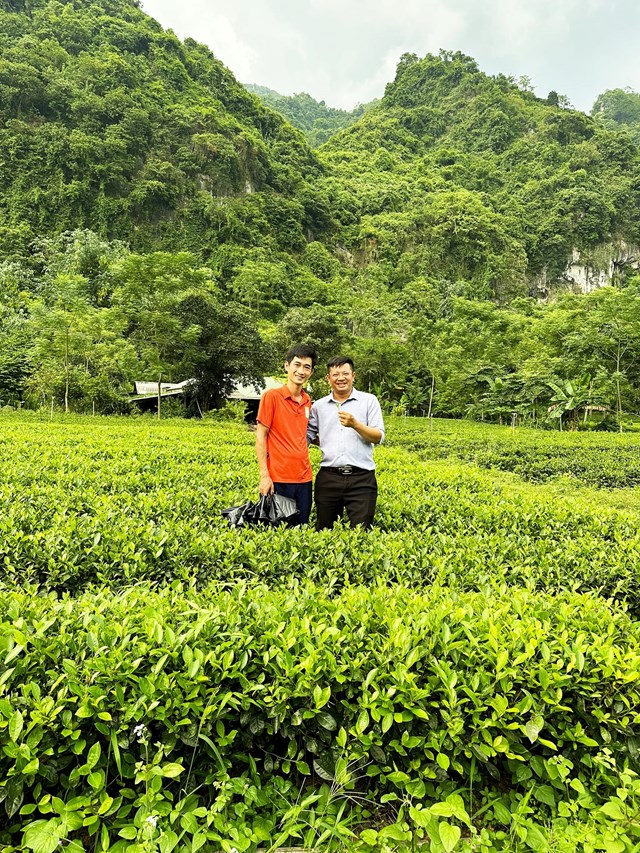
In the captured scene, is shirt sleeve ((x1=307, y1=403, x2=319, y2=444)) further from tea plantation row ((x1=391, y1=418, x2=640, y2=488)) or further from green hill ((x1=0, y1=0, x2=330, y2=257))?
green hill ((x1=0, y1=0, x2=330, y2=257))

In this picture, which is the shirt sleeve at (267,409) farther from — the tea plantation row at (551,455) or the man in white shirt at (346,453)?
the tea plantation row at (551,455)

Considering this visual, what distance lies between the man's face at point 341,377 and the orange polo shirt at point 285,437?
1.18 ft

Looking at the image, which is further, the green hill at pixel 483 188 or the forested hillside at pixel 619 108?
the forested hillside at pixel 619 108

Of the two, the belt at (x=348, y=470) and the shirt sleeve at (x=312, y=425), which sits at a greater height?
the shirt sleeve at (x=312, y=425)

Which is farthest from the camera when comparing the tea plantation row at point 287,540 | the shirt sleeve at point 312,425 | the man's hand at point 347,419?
the shirt sleeve at point 312,425

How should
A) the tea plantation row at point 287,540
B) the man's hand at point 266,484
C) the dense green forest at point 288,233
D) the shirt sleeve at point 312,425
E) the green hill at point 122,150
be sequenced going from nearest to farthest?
the tea plantation row at point 287,540 → the man's hand at point 266,484 → the shirt sleeve at point 312,425 → the dense green forest at point 288,233 → the green hill at point 122,150

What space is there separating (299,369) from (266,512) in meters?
1.15

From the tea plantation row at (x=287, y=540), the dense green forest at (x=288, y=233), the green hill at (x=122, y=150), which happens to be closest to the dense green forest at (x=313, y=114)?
the dense green forest at (x=288, y=233)

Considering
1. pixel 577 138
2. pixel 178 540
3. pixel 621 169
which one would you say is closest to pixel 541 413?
pixel 178 540

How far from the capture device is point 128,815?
5.24 ft

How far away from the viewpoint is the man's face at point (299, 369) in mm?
3773

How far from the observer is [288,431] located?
3.86 metres

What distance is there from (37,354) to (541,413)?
27023mm

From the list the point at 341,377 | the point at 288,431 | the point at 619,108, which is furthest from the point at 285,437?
the point at 619,108
